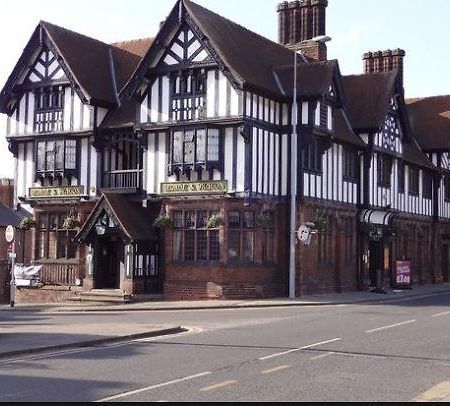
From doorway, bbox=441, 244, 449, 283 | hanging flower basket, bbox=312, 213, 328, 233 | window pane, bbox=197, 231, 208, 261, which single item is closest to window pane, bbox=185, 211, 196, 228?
window pane, bbox=197, 231, 208, 261

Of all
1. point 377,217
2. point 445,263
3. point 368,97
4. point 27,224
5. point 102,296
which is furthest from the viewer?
point 445,263

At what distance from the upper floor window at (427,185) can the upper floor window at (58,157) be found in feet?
65.6

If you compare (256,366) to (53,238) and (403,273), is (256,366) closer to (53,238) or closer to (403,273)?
(53,238)

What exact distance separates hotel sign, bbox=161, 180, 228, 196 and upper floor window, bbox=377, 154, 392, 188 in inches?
419

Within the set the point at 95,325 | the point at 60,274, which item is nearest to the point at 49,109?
the point at 60,274

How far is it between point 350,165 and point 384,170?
3.12 m

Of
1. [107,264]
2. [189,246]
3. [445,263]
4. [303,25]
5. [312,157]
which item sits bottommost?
[445,263]

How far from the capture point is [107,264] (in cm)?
3094

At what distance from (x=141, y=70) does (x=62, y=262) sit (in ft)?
28.8

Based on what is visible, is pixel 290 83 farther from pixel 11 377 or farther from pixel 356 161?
pixel 11 377

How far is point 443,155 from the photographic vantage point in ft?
141

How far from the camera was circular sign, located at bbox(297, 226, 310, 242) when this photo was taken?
27.6 meters

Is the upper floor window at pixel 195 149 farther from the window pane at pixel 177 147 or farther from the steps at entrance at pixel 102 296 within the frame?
the steps at entrance at pixel 102 296

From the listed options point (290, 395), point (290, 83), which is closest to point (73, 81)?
point (290, 83)
